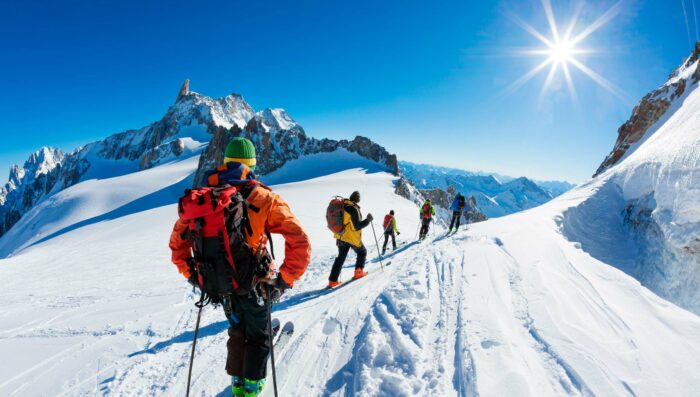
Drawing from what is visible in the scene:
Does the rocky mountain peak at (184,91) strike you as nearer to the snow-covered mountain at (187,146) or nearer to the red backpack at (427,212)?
the snow-covered mountain at (187,146)

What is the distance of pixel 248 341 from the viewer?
130 inches

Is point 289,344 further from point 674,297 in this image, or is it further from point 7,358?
point 674,297

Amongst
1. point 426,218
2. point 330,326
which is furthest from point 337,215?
point 426,218

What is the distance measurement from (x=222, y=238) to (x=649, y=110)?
47.3 meters

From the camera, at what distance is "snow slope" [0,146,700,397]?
3.12 metres

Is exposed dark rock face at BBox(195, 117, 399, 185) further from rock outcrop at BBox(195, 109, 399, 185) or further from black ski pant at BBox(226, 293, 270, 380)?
black ski pant at BBox(226, 293, 270, 380)

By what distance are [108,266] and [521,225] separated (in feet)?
52.1

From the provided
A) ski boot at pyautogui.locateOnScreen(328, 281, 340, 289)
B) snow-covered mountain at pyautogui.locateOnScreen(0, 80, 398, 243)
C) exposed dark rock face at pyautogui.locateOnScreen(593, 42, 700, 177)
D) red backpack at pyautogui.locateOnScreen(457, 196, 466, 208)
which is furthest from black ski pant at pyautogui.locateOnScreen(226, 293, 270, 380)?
snow-covered mountain at pyautogui.locateOnScreen(0, 80, 398, 243)

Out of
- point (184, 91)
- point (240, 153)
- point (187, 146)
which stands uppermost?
point (184, 91)

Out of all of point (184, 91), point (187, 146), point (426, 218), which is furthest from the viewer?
point (184, 91)

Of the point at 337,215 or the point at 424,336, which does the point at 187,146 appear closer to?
the point at 337,215

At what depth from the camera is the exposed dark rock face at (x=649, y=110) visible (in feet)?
96.3

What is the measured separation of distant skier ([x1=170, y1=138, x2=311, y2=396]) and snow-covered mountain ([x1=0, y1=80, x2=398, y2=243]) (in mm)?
68728

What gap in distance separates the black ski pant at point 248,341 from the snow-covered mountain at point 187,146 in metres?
68.8
